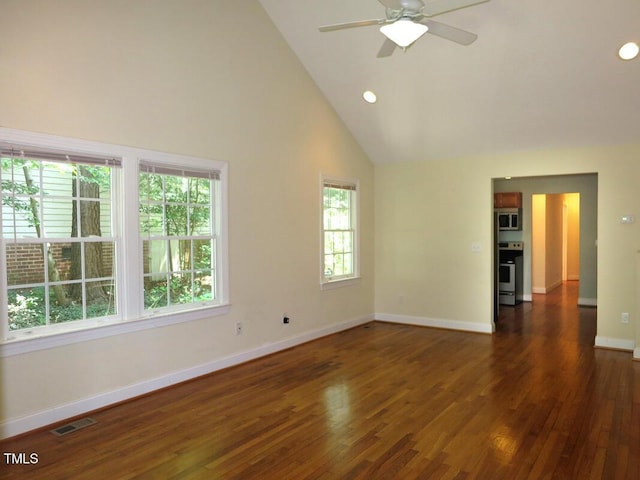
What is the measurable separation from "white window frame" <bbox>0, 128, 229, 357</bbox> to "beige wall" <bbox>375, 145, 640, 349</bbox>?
10.2 ft

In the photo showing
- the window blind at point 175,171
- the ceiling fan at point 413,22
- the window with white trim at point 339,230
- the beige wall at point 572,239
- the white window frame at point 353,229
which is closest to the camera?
the ceiling fan at point 413,22

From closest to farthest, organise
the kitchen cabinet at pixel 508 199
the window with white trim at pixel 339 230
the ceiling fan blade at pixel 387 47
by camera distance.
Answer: the ceiling fan blade at pixel 387 47 → the window with white trim at pixel 339 230 → the kitchen cabinet at pixel 508 199

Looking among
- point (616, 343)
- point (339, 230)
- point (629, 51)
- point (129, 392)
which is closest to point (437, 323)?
Result: point (339, 230)

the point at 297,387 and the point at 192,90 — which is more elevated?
the point at 192,90

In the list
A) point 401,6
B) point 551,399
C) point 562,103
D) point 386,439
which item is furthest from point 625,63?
point 386,439

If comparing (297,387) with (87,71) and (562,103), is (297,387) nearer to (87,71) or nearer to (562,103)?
(87,71)

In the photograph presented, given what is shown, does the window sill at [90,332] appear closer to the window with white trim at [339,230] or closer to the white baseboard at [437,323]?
the window with white trim at [339,230]

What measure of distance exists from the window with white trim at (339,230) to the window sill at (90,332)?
2089mm

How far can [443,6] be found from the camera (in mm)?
2881

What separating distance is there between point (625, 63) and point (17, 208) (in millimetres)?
5268

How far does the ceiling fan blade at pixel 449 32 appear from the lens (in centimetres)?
315

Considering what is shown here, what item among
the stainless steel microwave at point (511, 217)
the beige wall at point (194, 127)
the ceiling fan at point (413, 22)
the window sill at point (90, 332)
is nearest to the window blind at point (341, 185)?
the beige wall at point (194, 127)

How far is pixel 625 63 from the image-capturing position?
4.27 metres

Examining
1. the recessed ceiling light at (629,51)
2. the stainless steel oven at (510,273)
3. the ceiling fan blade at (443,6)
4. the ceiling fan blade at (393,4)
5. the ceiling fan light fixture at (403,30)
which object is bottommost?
the stainless steel oven at (510,273)
